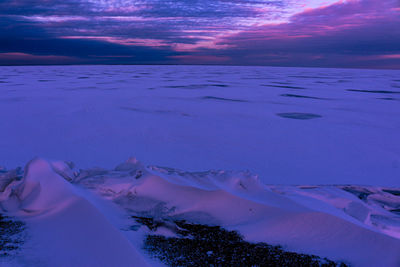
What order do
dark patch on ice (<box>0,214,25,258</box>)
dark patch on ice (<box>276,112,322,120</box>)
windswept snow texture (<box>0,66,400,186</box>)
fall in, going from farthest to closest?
dark patch on ice (<box>276,112,322,120</box>)
windswept snow texture (<box>0,66,400,186</box>)
dark patch on ice (<box>0,214,25,258</box>)

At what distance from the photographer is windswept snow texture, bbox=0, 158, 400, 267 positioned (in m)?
0.78

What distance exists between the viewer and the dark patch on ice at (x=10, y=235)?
77cm

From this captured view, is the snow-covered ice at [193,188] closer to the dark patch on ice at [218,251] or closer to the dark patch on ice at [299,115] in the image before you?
the dark patch on ice at [218,251]

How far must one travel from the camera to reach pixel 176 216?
1012 mm

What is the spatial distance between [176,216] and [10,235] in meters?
0.53

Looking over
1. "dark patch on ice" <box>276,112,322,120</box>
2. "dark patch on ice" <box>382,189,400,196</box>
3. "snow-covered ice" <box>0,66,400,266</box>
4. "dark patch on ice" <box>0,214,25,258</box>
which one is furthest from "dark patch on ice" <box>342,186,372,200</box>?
"dark patch on ice" <box>276,112,322,120</box>

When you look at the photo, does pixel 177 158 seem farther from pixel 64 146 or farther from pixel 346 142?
pixel 346 142

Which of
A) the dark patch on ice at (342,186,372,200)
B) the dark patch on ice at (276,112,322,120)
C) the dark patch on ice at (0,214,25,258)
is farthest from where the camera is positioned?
the dark patch on ice at (276,112,322,120)

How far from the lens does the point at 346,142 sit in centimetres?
216

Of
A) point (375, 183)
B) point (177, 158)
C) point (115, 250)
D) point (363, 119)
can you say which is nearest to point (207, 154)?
point (177, 158)

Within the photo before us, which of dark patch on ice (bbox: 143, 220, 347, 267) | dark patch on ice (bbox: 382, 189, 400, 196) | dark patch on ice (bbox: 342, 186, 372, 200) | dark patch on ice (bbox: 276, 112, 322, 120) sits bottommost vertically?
dark patch on ice (bbox: 382, 189, 400, 196)

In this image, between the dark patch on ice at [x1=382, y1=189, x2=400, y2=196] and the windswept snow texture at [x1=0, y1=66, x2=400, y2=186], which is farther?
the windswept snow texture at [x1=0, y1=66, x2=400, y2=186]

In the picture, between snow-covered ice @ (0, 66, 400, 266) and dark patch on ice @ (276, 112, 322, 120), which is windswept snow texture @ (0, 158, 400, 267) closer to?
snow-covered ice @ (0, 66, 400, 266)

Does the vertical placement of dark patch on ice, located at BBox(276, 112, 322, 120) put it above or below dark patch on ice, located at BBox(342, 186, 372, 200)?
above
